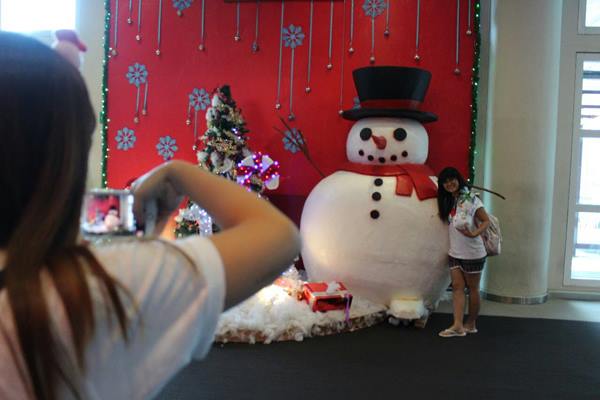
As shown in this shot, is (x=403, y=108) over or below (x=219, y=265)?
over

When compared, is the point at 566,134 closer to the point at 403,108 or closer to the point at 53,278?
the point at 403,108

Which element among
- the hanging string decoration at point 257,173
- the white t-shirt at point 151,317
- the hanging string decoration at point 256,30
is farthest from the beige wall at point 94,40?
the white t-shirt at point 151,317

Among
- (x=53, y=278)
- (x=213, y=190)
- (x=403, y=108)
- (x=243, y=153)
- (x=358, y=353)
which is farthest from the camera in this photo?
(x=243, y=153)

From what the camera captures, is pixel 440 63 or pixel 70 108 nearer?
pixel 70 108

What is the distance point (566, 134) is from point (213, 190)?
432 centimetres

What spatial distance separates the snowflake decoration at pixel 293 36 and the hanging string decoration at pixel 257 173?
3.57 feet

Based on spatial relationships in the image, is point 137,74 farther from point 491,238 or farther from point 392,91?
point 491,238

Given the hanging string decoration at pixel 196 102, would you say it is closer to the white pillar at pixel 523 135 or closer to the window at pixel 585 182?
the white pillar at pixel 523 135

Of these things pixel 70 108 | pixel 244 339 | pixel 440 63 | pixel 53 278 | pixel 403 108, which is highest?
pixel 440 63

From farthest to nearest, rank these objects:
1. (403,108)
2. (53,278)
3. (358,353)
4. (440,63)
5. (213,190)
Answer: (440,63) < (403,108) < (358,353) < (213,190) < (53,278)

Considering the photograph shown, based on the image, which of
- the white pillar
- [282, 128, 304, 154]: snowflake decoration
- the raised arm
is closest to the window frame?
the white pillar

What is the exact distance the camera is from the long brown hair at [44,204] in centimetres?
48

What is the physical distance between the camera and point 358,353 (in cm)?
264

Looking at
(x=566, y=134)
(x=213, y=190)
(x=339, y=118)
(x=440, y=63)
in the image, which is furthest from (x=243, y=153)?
(x=213, y=190)
